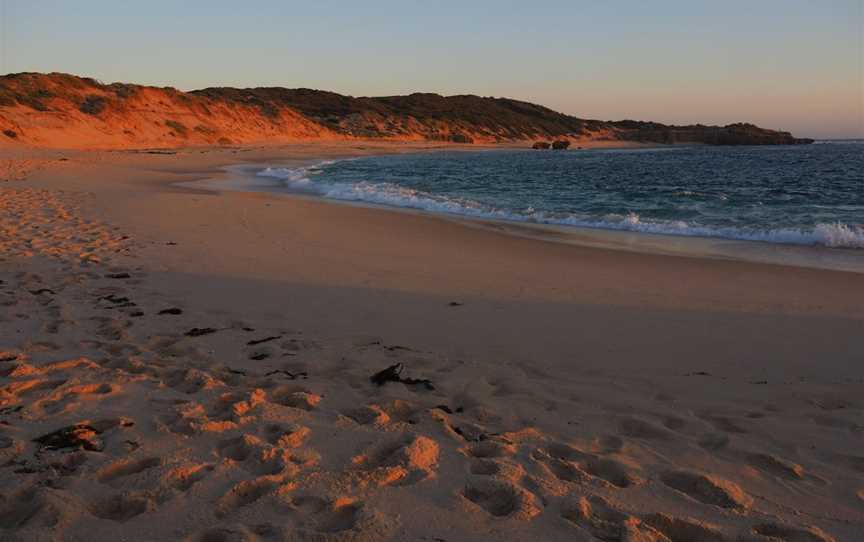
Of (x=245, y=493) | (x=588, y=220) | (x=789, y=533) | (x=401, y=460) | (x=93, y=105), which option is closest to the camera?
(x=789, y=533)

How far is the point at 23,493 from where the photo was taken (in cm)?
226

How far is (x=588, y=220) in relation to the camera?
12.2 meters

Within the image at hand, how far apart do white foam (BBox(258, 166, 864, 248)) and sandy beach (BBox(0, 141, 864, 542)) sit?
2644mm

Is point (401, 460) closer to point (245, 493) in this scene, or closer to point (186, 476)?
point (245, 493)

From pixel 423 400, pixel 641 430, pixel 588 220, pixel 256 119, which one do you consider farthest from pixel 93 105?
pixel 641 430

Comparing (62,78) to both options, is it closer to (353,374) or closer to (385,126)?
(385,126)

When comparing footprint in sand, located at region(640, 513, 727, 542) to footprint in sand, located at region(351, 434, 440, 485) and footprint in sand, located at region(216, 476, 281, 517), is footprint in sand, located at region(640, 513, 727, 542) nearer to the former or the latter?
footprint in sand, located at region(351, 434, 440, 485)

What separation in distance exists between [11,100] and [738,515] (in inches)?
1972

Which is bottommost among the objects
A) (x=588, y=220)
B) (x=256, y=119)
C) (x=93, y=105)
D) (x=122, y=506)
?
(x=588, y=220)

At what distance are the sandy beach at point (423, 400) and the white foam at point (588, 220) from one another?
2.64 metres

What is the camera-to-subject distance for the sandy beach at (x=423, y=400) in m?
2.25

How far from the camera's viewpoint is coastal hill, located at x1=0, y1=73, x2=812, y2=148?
4153 cm

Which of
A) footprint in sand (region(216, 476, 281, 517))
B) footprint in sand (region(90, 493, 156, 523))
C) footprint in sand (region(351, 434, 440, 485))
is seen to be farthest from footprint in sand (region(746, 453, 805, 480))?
footprint in sand (region(90, 493, 156, 523))

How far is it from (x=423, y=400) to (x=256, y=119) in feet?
206
